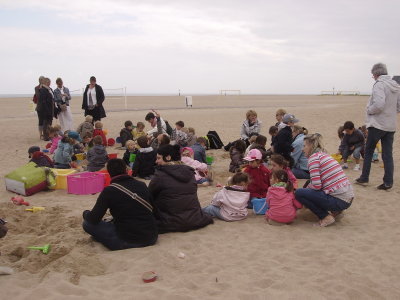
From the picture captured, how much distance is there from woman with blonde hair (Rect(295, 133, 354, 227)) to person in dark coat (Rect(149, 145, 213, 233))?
1455 millimetres

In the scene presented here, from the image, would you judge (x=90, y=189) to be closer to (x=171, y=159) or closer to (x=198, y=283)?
(x=171, y=159)

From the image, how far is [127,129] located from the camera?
10.8m

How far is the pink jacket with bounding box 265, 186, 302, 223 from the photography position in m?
5.03

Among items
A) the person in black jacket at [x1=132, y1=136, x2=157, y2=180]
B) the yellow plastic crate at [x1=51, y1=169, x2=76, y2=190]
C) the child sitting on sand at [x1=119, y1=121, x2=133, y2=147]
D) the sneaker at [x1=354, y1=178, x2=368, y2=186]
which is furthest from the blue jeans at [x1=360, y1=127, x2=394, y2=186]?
the child sitting on sand at [x1=119, y1=121, x2=133, y2=147]

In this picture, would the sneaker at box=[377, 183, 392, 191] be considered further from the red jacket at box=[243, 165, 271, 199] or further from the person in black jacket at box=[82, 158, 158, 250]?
the person in black jacket at box=[82, 158, 158, 250]

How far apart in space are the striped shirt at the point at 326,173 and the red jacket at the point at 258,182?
1093 millimetres

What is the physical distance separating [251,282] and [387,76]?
4.68 meters

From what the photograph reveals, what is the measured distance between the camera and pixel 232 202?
17.0 ft

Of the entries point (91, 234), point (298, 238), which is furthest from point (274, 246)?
point (91, 234)

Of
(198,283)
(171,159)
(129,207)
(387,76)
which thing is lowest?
(198,283)

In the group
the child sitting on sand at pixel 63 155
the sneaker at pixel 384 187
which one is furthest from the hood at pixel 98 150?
the sneaker at pixel 384 187

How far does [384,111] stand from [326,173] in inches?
92.7

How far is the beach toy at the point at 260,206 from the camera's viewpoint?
545 cm

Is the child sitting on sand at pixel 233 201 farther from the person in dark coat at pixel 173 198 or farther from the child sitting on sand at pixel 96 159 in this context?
the child sitting on sand at pixel 96 159
